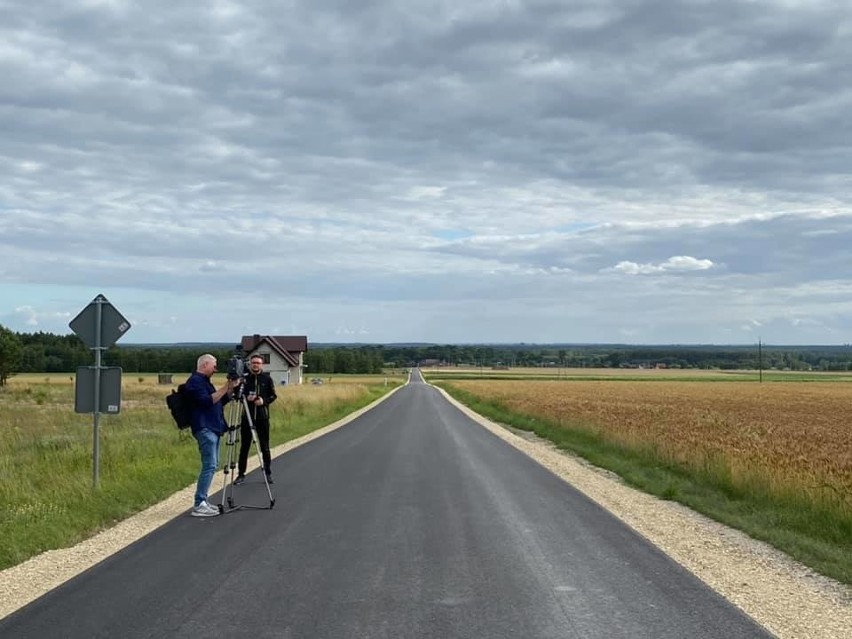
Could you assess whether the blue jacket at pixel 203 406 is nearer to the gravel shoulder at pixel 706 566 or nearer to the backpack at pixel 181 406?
the backpack at pixel 181 406

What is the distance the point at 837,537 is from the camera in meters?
9.76

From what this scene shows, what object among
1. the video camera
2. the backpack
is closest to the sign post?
the backpack

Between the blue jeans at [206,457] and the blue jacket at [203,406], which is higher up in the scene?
the blue jacket at [203,406]

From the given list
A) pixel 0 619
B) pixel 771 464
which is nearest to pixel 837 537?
pixel 771 464

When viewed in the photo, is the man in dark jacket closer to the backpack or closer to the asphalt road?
the asphalt road

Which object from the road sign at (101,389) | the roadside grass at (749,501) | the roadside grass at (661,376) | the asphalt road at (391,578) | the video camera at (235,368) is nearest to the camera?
the asphalt road at (391,578)

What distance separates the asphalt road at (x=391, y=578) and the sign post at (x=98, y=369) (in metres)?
1.99

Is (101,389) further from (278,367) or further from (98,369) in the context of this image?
(278,367)

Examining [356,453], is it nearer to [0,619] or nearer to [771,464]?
[771,464]

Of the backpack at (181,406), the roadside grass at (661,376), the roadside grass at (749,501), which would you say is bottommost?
the roadside grass at (661,376)

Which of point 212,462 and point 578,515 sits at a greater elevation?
point 212,462

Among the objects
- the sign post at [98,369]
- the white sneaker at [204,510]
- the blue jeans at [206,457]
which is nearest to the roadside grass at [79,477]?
the sign post at [98,369]

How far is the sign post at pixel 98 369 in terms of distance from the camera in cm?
1186

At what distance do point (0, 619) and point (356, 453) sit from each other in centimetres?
1317
